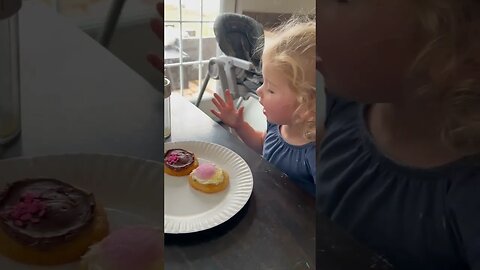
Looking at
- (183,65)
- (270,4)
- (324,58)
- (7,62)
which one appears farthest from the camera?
(183,65)

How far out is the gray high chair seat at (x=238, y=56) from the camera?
568mm

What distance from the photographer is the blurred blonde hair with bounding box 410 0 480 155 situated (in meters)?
0.39

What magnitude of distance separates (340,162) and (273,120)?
32 centimetres

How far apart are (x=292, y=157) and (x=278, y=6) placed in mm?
257

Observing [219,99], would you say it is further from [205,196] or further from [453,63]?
[453,63]

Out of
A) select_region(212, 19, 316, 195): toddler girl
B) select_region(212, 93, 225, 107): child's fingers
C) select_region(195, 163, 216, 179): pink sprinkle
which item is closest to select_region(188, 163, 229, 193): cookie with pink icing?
select_region(195, 163, 216, 179): pink sprinkle

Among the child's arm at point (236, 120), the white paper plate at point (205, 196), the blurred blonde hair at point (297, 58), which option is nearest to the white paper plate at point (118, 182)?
the white paper plate at point (205, 196)


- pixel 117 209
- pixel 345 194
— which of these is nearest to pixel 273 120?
pixel 345 194

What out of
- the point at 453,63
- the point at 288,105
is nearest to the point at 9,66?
the point at 453,63

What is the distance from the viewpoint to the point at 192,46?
2.07 feet

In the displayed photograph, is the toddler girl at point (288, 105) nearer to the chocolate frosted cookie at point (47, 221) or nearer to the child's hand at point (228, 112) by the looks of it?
the child's hand at point (228, 112)

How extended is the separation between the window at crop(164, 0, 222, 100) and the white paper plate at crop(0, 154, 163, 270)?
233 millimetres

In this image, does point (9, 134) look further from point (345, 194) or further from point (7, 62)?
point (345, 194)

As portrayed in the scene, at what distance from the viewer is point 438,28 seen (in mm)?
388
